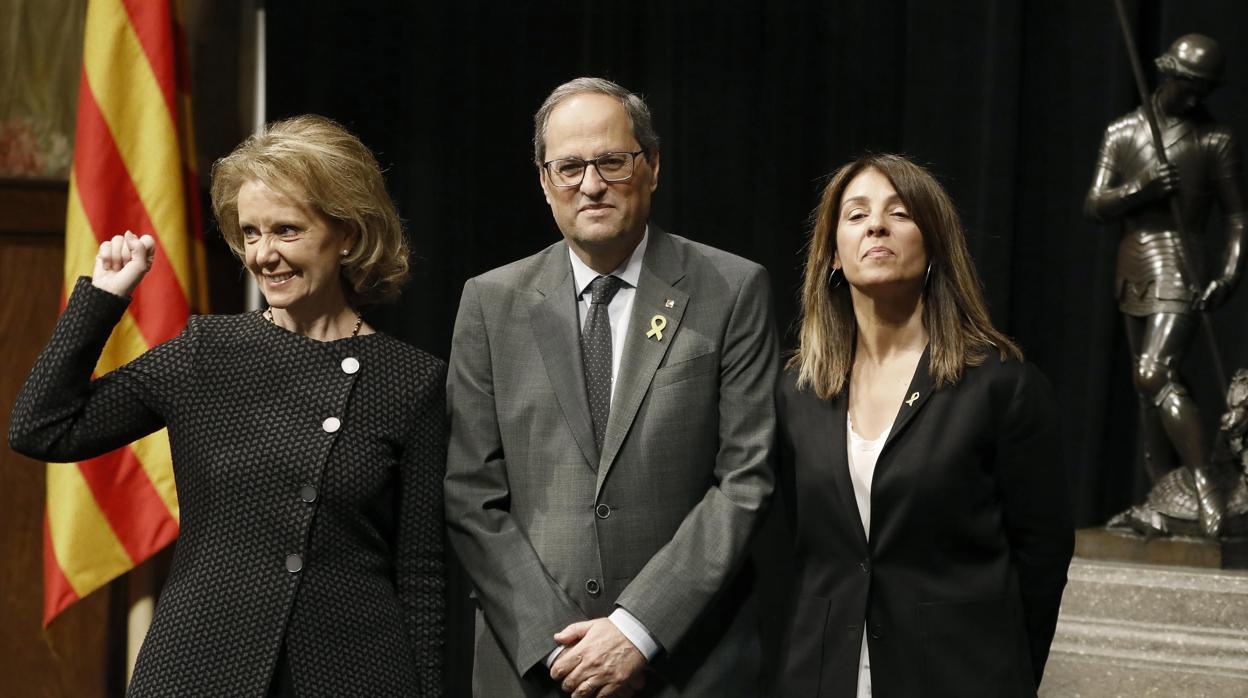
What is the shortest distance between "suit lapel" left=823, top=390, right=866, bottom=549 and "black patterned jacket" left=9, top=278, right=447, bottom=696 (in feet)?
2.01

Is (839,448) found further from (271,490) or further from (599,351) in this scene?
(271,490)

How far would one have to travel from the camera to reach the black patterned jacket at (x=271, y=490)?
6.63 ft

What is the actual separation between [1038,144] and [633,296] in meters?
3.01

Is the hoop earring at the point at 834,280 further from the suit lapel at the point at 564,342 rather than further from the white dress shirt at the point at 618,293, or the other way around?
the suit lapel at the point at 564,342

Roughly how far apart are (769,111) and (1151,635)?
2.06 metres

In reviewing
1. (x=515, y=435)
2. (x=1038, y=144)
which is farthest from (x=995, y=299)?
(x=515, y=435)

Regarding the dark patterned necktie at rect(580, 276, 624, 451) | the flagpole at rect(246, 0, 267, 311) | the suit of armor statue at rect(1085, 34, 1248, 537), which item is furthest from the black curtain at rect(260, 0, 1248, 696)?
Result: the dark patterned necktie at rect(580, 276, 624, 451)

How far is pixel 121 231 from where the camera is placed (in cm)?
354

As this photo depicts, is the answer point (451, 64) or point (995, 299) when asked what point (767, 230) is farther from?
point (451, 64)

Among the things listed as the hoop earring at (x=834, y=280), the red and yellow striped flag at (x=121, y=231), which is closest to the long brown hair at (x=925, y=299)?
the hoop earring at (x=834, y=280)

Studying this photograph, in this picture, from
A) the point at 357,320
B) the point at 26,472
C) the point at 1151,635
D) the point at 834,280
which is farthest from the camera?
the point at 26,472

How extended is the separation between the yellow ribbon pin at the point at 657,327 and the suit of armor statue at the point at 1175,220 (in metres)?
2.32

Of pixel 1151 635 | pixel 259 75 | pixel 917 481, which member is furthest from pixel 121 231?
pixel 1151 635

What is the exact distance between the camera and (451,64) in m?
4.86
